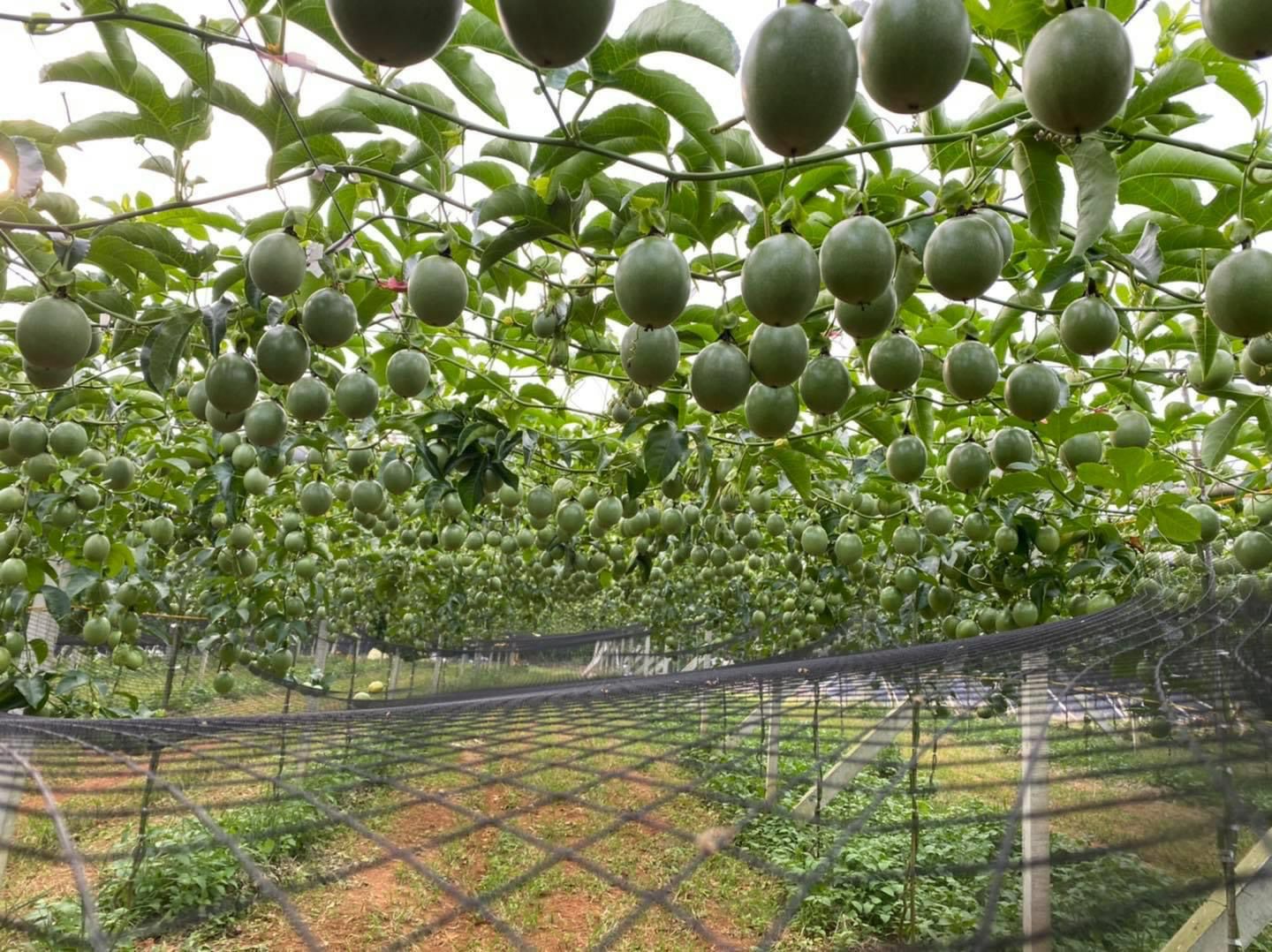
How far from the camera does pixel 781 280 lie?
115cm

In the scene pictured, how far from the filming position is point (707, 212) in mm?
1636

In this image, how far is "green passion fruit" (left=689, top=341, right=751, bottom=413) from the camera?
1.46 m

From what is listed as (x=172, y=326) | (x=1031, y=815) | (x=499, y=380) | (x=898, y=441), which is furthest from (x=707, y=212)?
(x=499, y=380)

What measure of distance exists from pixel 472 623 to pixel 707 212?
11.0 meters

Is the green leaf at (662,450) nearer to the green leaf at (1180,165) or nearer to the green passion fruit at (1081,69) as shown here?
the green leaf at (1180,165)

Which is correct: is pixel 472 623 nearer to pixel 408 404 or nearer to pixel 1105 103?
pixel 408 404

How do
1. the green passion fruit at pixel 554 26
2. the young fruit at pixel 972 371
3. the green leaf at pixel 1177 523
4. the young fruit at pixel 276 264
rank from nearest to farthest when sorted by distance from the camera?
the green passion fruit at pixel 554 26
the young fruit at pixel 276 264
the young fruit at pixel 972 371
the green leaf at pixel 1177 523

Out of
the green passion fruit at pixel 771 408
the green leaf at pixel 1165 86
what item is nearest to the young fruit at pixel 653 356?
the green passion fruit at pixel 771 408

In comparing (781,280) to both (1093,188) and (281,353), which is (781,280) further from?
(281,353)

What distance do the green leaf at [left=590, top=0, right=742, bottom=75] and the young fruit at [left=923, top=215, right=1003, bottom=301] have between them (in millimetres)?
412

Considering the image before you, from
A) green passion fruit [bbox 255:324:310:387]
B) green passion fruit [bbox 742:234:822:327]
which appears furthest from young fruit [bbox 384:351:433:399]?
green passion fruit [bbox 742:234:822:327]

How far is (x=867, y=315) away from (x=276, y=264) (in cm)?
103

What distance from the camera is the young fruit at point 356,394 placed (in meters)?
1.99

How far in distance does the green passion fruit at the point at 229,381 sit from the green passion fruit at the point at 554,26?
126cm
